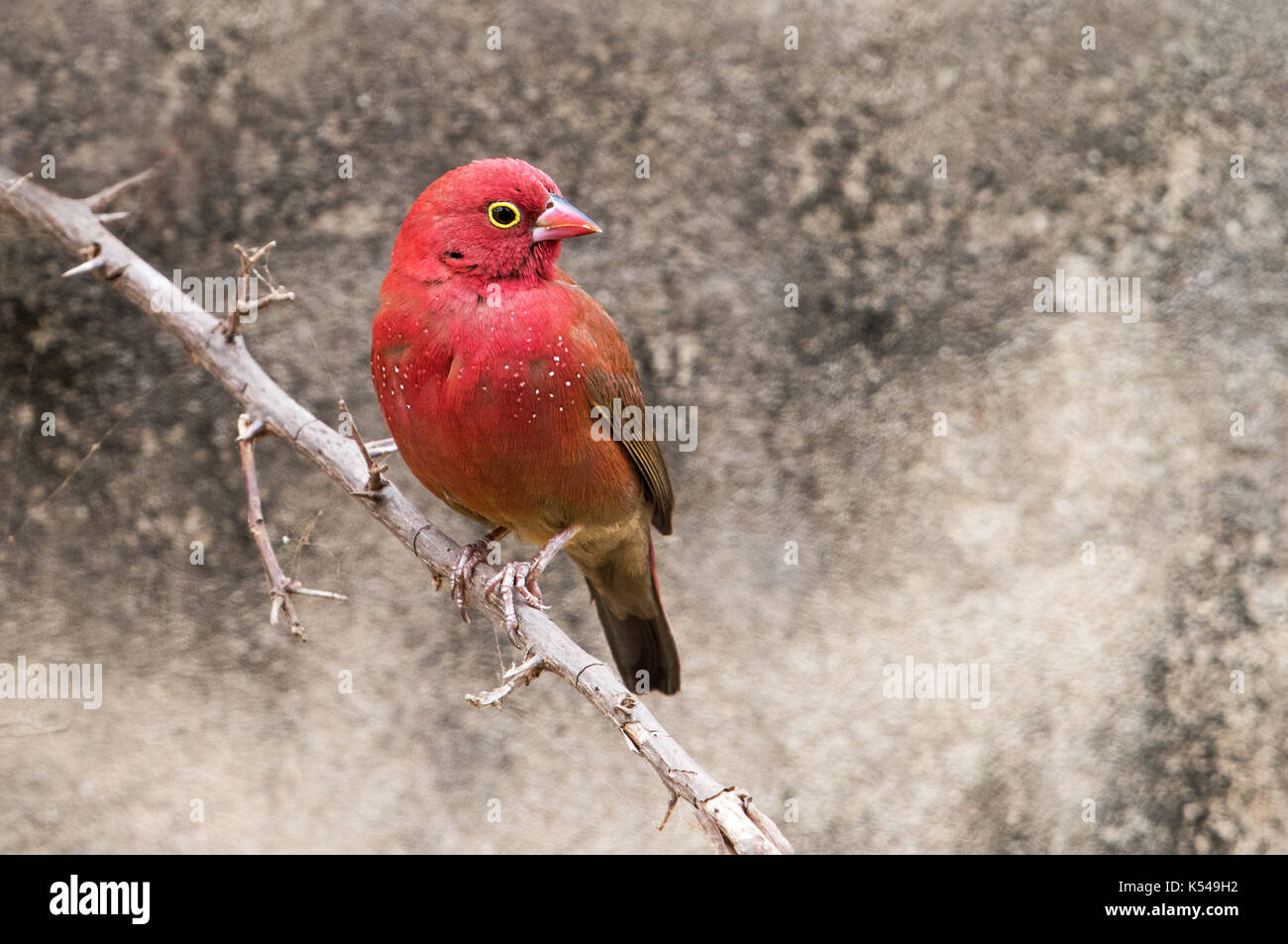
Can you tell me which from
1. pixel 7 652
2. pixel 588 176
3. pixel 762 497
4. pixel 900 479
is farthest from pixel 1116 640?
pixel 7 652

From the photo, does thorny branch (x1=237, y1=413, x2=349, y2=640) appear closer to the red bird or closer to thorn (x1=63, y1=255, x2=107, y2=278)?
the red bird

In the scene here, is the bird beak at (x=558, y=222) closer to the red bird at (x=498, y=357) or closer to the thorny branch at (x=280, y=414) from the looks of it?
the red bird at (x=498, y=357)

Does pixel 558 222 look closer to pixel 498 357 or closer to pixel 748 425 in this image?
pixel 498 357

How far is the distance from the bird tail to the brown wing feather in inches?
5.1

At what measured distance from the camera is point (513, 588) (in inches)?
92.4

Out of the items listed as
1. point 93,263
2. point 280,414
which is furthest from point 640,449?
point 93,263

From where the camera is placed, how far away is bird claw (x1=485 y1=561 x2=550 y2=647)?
2293mm

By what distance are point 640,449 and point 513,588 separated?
467 millimetres

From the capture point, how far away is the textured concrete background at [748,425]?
3174mm

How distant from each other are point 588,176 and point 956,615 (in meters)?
1.76

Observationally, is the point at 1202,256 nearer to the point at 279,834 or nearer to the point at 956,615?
the point at 956,615

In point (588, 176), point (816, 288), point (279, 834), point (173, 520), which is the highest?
Result: point (588, 176)

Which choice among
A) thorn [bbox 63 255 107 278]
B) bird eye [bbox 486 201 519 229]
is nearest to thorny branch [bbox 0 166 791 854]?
thorn [bbox 63 255 107 278]

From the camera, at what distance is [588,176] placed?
3256 mm
